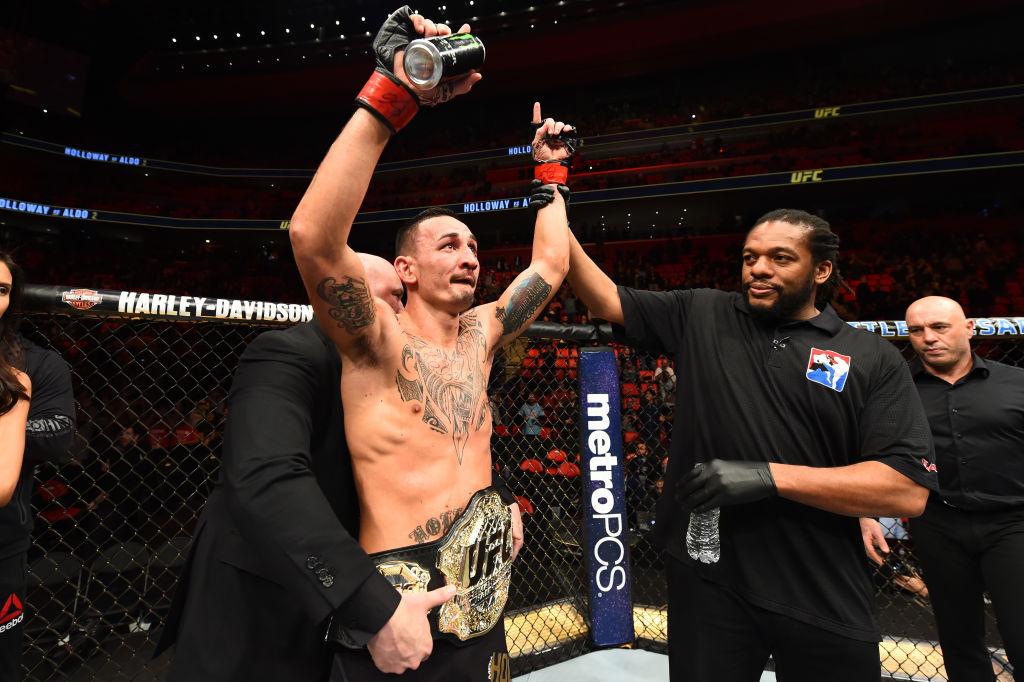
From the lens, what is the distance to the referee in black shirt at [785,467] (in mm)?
1301

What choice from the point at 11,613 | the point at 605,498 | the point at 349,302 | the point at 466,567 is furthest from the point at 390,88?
the point at 605,498

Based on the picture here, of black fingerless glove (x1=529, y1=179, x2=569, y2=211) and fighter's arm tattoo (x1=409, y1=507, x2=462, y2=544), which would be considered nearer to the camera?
fighter's arm tattoo (x1=409, y1=507, x2=462, y2=544)

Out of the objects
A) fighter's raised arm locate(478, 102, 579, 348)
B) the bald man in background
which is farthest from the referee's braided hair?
the bald man in background

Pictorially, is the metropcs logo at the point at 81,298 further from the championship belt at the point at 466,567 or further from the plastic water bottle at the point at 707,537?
the plastic water bottle at the point at 707,537

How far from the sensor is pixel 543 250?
1.67m

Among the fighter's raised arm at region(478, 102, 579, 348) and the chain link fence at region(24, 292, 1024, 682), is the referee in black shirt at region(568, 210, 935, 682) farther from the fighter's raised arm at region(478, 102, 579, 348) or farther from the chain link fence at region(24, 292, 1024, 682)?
the chain link fence at region(24, 292, 1024, 682)

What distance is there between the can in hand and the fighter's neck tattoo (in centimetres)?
60

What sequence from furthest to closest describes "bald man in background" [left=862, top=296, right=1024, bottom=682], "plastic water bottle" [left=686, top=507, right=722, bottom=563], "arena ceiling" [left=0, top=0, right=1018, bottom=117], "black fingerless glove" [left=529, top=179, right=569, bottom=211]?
"arena ceiling" [left=0, top=0, right=1018, bottom=117]
"bald man in background" [left=862, top=296, right=1024, bottom=682]
"black fingerless glove" [left=529, top=179, right=569, bottom=211]
"plastic water bottle" [left=686, top=507, right=722, bottom=563]

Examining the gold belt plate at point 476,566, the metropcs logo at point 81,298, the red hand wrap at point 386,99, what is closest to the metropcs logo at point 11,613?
the metropcs logo at point 81,298

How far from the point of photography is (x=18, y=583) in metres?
1.34

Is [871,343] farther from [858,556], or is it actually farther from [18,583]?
[18,583]

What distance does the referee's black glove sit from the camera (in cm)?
130

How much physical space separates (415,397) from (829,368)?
1.14 m

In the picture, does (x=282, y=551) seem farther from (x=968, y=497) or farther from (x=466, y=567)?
(x=968, y=497)
